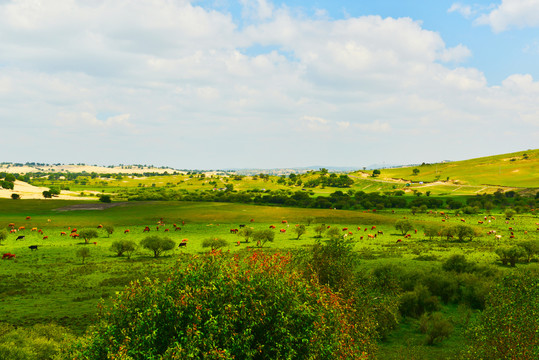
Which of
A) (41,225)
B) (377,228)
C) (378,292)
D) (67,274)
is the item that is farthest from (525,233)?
(41,225)

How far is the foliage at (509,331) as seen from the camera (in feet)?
56.1

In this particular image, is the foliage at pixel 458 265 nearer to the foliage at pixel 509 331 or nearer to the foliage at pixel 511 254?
the foliage at pixel 511 254

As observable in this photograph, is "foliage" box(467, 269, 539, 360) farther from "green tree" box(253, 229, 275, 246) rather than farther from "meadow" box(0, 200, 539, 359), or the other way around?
"green tree" box(253, 229, 275, 246)

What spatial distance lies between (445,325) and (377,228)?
81103 millimetres

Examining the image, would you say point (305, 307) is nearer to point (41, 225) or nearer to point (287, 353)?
point (287, 353)

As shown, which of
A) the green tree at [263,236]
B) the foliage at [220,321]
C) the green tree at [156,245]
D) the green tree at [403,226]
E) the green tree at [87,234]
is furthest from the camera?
→ the green tree at [403,226]

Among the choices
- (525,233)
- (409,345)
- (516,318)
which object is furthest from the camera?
(525,233)

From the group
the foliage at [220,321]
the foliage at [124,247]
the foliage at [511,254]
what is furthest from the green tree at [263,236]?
the foliage at [220,321]

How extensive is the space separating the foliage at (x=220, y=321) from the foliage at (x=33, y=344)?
5.82 meters

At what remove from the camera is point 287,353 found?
15.5 m

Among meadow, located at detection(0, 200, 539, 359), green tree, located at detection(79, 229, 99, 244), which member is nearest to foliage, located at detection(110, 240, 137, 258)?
meadow, located at detection(0, 200, 539, 359)

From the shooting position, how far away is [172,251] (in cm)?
7800

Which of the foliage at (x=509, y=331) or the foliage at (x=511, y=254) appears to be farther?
the foliage at (x=511, y=254)

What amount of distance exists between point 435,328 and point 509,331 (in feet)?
48.6
